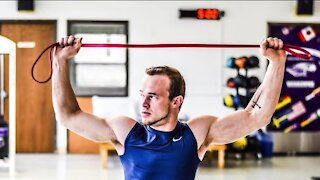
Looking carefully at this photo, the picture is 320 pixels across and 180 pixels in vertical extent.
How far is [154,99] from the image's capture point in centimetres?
180

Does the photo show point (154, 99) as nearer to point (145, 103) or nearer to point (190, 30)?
point (145, 103)

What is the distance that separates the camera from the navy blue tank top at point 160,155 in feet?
5.91

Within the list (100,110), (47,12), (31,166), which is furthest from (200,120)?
(47,12)

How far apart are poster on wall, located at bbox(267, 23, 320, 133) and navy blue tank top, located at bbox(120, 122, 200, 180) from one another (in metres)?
7.14

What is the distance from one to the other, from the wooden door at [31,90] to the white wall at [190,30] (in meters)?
0.19

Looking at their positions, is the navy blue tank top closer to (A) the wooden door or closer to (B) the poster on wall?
(A) the wooden door

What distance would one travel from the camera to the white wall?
857cm

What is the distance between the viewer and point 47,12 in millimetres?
8516

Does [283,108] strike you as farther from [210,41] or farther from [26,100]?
[26,100]

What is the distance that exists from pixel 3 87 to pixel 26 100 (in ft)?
1.32

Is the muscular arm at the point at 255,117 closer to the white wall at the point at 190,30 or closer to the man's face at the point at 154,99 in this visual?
the man's face at the point at 154,99

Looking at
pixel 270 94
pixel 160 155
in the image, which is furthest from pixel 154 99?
pixel 270 94

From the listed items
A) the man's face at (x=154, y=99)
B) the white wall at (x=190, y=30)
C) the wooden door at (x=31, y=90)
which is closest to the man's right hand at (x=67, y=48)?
the man's face at (x=154, y=99)

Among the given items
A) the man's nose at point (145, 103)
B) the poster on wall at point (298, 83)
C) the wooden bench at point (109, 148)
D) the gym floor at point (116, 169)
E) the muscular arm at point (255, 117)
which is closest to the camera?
the man's nose at point (145, 103)
